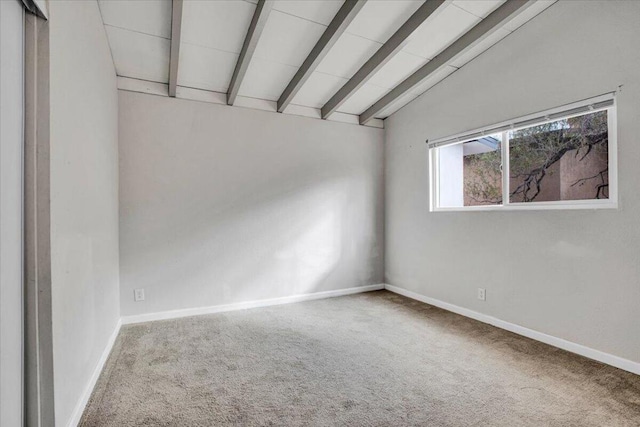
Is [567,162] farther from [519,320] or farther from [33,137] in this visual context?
[33,137]

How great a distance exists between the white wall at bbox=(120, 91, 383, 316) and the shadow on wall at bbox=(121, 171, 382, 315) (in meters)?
0.01

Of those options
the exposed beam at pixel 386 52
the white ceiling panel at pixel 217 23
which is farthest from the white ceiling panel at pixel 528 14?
the white ceiling panel at pixel 217 23

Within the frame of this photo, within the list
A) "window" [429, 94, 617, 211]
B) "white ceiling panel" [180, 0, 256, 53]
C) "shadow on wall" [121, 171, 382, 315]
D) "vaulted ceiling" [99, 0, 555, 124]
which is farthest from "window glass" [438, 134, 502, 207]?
"white ceiling panel" [180, 0, 256, 53]

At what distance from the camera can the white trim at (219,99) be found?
10.6 feet

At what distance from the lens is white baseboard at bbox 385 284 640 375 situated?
2.22 m

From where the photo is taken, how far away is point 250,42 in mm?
2609

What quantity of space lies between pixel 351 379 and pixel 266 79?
115 inches

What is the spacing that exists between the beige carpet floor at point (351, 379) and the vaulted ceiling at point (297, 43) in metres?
2.43

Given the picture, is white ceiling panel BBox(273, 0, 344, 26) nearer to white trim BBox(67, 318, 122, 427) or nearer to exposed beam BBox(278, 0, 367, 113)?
exposed beam BBox(278, 0, 367, 113)

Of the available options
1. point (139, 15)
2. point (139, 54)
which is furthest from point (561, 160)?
point (139, 54)

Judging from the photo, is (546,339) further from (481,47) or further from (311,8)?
(311,8)

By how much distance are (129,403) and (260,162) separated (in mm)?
2595

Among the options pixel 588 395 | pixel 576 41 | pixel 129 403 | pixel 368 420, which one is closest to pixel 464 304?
pixel 588 395

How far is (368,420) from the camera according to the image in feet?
5.58
